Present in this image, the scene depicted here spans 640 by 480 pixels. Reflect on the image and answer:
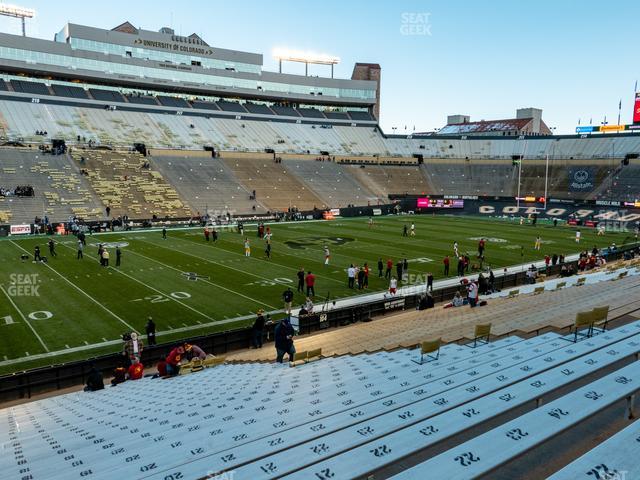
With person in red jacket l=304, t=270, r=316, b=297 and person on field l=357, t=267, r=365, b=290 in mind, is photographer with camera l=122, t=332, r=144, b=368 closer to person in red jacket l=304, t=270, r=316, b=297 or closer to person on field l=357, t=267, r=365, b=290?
person in red jacket l=304, t=270, r=316, b=297

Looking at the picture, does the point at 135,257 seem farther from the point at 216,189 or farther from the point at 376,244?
the point at 216,189

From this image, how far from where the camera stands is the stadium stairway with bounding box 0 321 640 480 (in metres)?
4.04

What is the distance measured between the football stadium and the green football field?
0.59ft

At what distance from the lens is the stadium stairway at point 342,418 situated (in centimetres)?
404

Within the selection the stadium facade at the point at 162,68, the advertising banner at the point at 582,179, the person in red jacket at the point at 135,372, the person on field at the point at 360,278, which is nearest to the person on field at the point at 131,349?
the person in red jacket at the point at 135,372

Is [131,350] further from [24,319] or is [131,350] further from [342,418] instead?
[342,418]

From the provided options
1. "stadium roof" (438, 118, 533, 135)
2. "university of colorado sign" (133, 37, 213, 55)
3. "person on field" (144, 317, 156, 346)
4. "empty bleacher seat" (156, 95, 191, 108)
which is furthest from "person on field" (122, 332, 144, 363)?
"stadium roof" (438, 118, 533, 135)

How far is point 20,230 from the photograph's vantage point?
125ft

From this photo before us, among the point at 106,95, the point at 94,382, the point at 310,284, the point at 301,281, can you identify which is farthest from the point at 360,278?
the point at 106,95

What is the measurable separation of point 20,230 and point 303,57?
225ft

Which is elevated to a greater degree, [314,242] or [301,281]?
[314,242]

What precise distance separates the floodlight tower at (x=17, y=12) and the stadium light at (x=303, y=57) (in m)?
39.0

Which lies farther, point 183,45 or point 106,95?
point 183,45

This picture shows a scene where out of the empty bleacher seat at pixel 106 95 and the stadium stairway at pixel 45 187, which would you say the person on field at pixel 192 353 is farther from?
the empty bleacher seat at pixel 106 95
